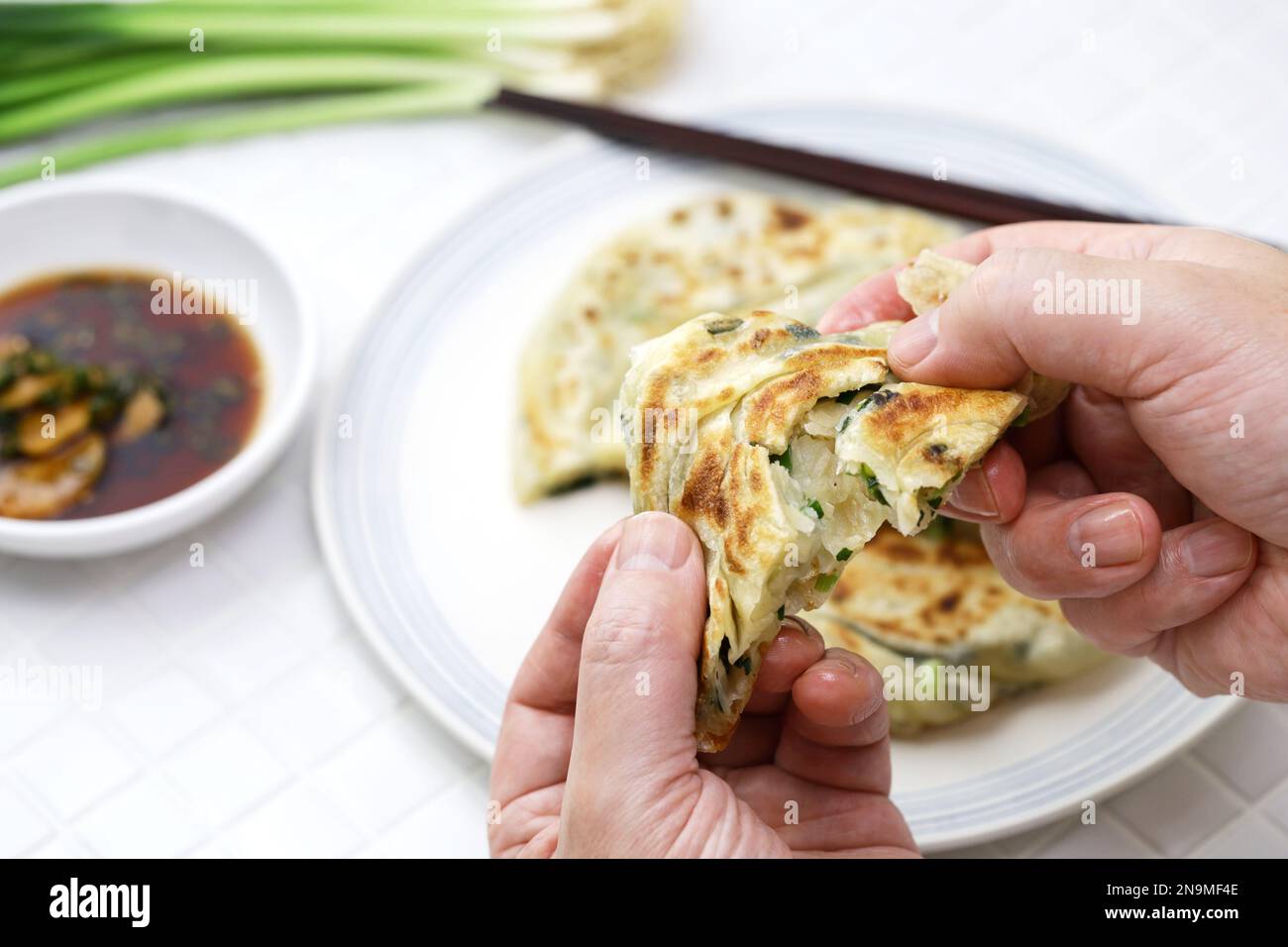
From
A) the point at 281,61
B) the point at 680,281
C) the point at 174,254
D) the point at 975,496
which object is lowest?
the point at 975,496

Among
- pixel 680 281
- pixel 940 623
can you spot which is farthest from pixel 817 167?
pixel 940 623

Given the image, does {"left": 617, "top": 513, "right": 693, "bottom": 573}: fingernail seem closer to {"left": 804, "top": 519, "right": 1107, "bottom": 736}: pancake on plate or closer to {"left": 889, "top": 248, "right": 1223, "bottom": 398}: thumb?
{"left": 889, "top": 248, "right": 1223, "bottom": 398}: thumb

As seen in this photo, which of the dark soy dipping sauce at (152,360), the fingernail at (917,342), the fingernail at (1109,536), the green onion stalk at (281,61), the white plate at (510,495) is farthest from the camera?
the green onion stalk at (281,61)

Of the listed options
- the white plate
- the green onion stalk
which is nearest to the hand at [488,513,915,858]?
the white plate

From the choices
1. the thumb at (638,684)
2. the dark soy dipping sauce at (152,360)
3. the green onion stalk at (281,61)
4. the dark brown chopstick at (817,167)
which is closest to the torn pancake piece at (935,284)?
the thumb at (638,684)

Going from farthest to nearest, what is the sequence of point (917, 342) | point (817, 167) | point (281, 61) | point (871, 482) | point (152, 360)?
point (281, 61), point (817, 167), point (152, 360), point (917, 342), point (871, 482)

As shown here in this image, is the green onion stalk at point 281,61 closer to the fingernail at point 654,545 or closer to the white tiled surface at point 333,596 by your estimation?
the white tiled surface at point 333,596

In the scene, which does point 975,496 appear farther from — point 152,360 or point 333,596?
point 152,360

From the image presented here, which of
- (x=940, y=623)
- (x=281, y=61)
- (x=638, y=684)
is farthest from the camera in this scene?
(x=281, y=61)
